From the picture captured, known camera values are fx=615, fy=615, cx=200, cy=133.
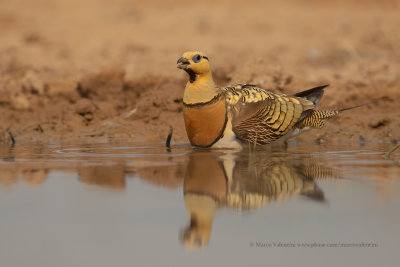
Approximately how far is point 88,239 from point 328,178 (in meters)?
1.88

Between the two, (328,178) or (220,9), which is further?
(220,9)

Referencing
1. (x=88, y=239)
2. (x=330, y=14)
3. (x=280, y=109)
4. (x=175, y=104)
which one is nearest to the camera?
(x=88, y=239)

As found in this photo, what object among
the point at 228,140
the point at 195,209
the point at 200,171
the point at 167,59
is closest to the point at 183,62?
the point at 228,140

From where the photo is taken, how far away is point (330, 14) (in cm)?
1179

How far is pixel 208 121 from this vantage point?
18.7 ft

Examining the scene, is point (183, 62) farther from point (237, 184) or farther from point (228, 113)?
point (237, 184)

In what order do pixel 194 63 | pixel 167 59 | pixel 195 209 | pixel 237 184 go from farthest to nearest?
1. pixel 167 59
2. pixel 194 63
3. pixel 237 184
4. pixel 195 209

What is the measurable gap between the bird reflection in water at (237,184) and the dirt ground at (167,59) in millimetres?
2509

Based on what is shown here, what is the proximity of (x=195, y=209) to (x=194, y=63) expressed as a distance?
9.99 ft

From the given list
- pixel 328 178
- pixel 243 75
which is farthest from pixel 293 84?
pixel 328 178

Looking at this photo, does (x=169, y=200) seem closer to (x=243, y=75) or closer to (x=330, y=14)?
(x=243, y=75)

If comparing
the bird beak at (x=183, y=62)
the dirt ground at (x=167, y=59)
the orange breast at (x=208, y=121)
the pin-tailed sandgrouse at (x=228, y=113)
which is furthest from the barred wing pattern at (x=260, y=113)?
the dirt ground at (x=167, y=59)

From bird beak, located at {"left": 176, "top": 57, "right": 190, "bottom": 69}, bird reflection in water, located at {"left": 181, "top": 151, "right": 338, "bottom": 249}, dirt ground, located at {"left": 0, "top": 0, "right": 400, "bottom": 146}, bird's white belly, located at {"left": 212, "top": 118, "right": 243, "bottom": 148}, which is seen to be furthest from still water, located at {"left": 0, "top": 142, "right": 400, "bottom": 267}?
dirt ground, located at {"left": 0, "top": 0, "right": 400, "bottom": 146}

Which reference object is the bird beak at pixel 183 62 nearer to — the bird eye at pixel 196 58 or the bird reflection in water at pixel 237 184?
the bird eye at pixel 196 58
